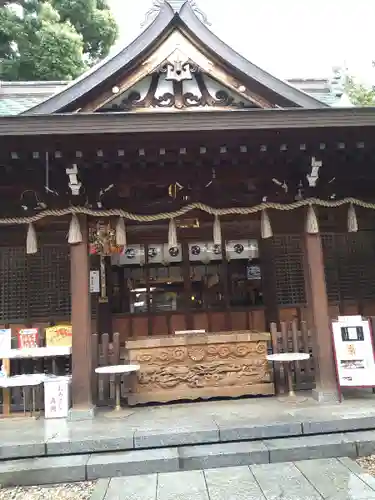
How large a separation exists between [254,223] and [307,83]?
5902 millimetres

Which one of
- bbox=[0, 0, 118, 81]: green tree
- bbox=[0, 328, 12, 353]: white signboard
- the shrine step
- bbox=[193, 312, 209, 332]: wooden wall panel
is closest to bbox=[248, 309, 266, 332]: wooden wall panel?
bbox=[193, 312, 209, 332]: wooden wall panel

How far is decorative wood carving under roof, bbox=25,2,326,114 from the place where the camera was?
6820 mm

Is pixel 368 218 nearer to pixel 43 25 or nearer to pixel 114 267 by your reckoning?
pixel 114 267

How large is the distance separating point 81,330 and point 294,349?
379 cm

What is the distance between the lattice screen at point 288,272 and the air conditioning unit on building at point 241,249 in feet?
1.89

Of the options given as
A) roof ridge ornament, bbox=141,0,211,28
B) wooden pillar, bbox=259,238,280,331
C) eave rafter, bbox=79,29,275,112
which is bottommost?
wooden pillar, bbox=259,238,280,331

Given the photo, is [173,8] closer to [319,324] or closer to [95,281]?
[95,281]

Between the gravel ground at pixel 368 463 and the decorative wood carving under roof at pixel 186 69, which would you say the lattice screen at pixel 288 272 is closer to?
the decorative wood carving under roof at pixel 186 69

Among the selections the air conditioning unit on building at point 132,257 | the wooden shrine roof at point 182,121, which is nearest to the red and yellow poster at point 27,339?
the air conditioning unit on building at point 132,257

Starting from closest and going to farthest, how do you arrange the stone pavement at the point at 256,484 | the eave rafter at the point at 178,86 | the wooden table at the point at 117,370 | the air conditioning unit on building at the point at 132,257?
the stone pavement at the point at 256,484 → the wooden table at the point at 117,370 → the eave rafter at the point at 178,86 → the air conditioning unit on building at the point at 132,257

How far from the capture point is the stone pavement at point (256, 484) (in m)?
4.03

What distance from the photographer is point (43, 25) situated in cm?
1695

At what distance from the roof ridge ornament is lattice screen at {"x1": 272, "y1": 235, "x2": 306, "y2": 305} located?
476 cm

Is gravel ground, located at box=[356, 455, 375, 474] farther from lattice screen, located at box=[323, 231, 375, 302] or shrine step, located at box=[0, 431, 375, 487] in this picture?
lattice screen, located at box=[323, 231, 375, 302]
